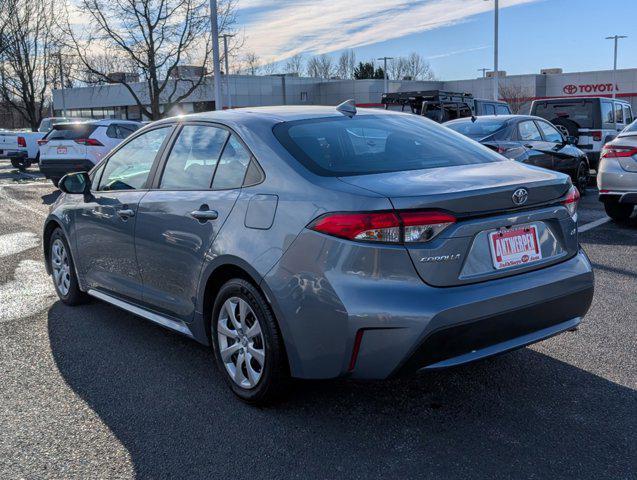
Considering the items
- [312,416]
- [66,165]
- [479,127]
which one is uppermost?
[479,127]

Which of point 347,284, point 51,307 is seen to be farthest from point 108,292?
point 347,284

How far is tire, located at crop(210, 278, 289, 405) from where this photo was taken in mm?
3357

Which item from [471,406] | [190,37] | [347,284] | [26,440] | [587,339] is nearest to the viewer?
[347,284]

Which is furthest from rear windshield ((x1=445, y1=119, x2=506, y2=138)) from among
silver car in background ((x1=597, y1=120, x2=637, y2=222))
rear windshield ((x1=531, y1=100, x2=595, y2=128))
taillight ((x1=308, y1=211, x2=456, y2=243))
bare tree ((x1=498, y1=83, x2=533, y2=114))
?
bare tree ((x1=498, y1=83, x2=533, y2=114))

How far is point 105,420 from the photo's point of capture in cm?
350

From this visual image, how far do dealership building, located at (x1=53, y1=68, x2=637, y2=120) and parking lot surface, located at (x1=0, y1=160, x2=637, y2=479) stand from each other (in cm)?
5186

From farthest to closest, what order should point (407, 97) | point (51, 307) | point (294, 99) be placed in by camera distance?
point (294, 99) < point (407, 97) < point (51, 307)

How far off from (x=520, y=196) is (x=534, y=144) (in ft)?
26.3

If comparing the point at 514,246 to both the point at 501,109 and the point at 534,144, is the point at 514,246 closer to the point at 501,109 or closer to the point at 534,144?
the point at 534,144

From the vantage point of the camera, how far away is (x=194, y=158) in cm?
411

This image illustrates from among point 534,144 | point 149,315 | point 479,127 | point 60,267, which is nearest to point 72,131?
point 479,127

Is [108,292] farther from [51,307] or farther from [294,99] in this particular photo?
[294,99]

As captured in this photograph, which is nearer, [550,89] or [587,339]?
[587,339]

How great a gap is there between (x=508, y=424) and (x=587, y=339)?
4.89 feet
